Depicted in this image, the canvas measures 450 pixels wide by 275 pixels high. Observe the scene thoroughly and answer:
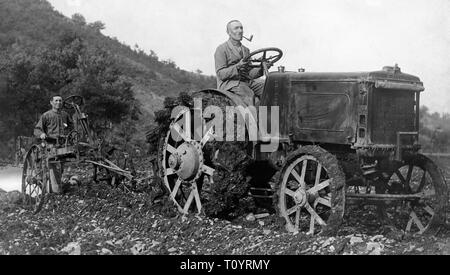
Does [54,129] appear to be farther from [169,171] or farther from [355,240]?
[355,240]

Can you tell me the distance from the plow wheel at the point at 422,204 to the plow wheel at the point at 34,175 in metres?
5.61

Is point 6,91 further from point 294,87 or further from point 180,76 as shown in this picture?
point 180,76

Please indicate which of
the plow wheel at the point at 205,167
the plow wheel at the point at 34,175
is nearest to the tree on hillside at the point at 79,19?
the plow wheel at the point at 34,175

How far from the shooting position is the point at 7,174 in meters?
15.4

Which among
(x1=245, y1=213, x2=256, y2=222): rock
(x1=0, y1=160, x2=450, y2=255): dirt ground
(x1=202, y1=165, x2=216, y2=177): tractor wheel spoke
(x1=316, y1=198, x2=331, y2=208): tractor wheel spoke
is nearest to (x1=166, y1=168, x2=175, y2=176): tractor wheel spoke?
(x1=0, y1=160, x2=450, y2=255): dirt ground

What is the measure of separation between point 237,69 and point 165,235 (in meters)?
2.52

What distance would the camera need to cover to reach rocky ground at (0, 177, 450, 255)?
611 centimetres

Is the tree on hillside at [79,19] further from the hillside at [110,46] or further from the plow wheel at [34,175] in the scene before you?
the plow wheel at [34,175]

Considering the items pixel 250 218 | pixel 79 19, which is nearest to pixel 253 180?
pixel 250 218

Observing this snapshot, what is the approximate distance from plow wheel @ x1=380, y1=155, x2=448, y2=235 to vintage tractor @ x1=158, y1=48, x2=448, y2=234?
12mm

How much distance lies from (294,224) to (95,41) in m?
36.3

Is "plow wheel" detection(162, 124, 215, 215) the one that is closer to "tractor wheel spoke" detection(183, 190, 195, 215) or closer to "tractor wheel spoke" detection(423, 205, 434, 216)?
"tractor wheel spoke" detection(183, 190, 195, 215)

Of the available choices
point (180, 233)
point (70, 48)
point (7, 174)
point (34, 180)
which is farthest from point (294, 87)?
point (70, 48)
